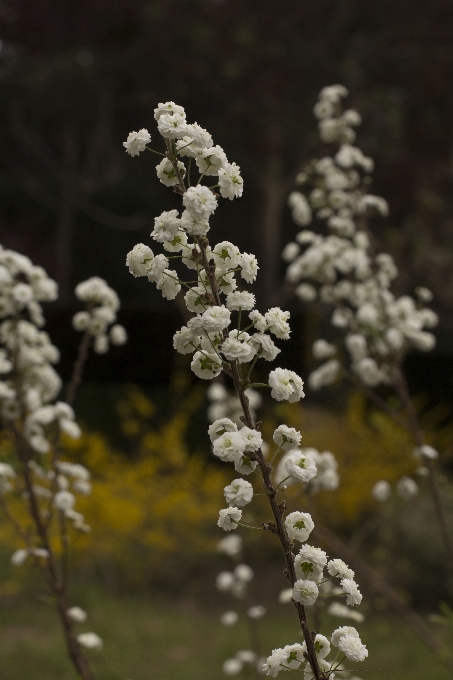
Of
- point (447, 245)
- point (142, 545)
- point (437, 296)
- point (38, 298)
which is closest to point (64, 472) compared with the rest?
point (38, 298)

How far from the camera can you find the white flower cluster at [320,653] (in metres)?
1.39

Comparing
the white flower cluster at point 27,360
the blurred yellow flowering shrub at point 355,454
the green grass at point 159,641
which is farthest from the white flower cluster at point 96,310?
the blurred yellow flowering shrub at point 355,454

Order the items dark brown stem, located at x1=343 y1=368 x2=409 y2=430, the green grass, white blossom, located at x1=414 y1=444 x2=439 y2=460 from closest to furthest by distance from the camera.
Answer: white blossom, located at x1=414 y1=444 x2=439 y2=460
dark brown stem, located at x1=343 y1=368 x2=409 y2=430
the green grass

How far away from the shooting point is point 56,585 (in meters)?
2.52

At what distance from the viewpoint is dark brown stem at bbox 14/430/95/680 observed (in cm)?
243

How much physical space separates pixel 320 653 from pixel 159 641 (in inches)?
149

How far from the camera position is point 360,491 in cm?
684

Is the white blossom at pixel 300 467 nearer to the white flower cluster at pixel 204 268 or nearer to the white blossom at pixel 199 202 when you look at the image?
the white flower cluster at pixel 204 268

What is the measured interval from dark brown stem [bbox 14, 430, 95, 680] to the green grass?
1920 millimetres

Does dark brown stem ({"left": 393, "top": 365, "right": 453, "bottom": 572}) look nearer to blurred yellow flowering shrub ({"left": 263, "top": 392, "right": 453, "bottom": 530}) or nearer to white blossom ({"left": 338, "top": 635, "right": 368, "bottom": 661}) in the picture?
white blossom ({"left": 338, "top": 635, "right": 368, "bottom": 661})

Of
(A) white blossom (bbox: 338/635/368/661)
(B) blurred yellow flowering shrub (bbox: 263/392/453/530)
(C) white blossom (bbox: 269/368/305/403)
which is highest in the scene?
(B) blurred yellow flowering shrub (bbox: 263/392/453/530)

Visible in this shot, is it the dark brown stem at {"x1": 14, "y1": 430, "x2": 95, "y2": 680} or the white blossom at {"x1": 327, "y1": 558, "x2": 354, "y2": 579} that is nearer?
the white blossom at {"x1": 327, "y1": 558, "x2": 354, "y2": 579}

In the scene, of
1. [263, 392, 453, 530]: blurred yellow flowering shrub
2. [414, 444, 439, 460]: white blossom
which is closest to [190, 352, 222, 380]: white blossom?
[414, 444, 439, 460]: white blossom

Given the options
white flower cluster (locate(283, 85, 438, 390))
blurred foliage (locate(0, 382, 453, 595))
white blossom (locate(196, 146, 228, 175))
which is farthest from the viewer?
blurred foliage (locate(0, 382, 453, 595))
